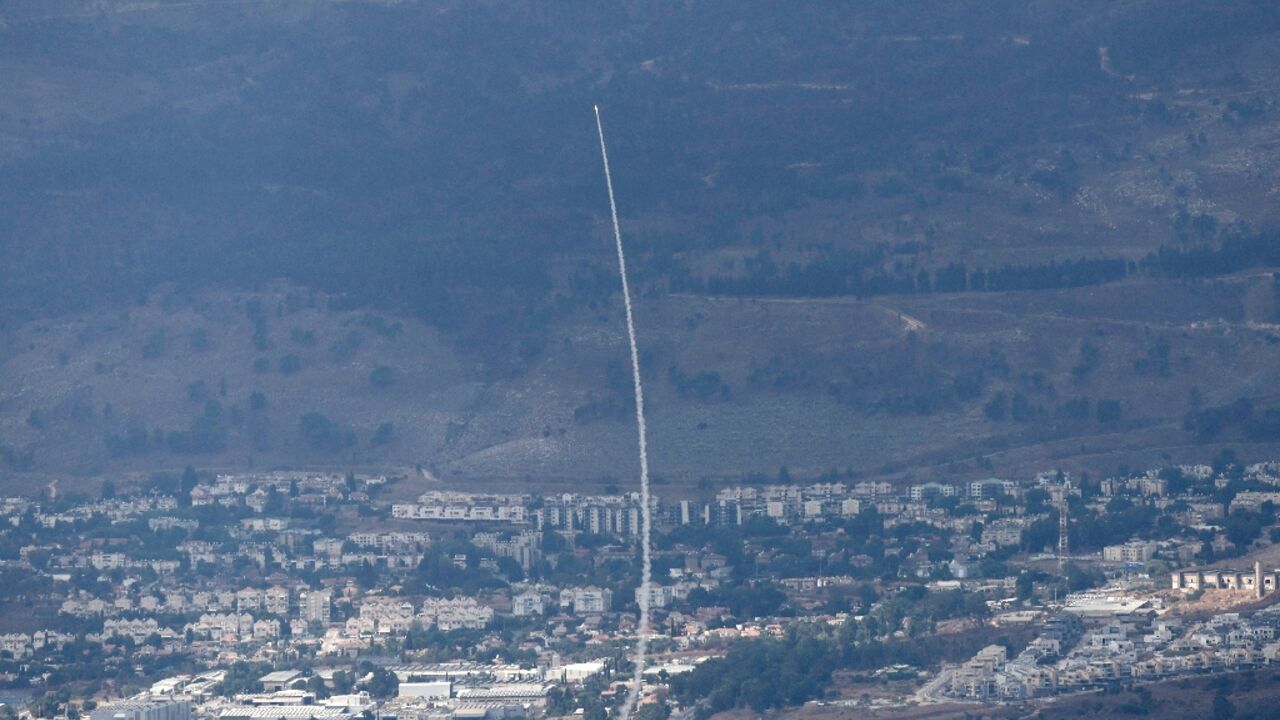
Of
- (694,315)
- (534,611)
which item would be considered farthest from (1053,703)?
(694,315)

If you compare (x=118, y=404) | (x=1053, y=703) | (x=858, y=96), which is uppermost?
(x=858, y=96)

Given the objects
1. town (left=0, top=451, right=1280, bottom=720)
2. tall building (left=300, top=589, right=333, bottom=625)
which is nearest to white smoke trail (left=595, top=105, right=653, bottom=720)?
town (left=0, top=451, right=1280, bottom=720)

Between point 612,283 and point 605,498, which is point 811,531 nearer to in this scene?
point 605,498

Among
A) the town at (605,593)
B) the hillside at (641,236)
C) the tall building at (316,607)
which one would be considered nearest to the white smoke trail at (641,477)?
the town at (605,593)

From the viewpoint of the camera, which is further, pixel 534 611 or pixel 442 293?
pixel 442 293

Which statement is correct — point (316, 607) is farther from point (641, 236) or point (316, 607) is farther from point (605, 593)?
point (641, 236)

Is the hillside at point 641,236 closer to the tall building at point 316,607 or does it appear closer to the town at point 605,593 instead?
the town at point 605,593
